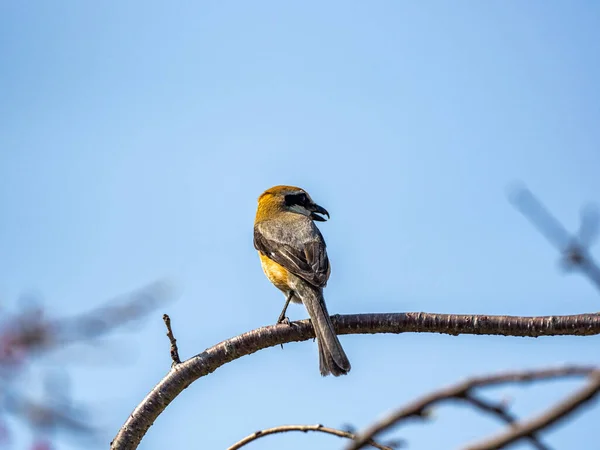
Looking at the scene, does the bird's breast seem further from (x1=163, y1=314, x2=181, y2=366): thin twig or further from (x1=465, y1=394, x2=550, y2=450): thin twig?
(x1=465, y1=394, x2=550, y2=450): thin twig

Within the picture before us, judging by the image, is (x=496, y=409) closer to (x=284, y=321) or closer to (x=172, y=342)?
(x=172, y=342)

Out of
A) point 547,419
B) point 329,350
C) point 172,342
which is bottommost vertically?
point 547,419

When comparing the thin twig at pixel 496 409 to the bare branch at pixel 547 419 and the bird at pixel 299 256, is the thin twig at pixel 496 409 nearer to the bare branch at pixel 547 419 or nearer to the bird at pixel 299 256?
the bare branch at pixel 547 419

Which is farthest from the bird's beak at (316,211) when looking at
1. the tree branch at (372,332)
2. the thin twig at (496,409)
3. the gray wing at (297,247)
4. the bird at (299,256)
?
the thin twig at (496,409)

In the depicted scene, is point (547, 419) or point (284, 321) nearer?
point (547, 419)

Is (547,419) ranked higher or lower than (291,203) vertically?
lower

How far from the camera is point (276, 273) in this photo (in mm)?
6922

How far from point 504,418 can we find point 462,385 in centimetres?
12

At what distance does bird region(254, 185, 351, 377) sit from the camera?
5.62 metres

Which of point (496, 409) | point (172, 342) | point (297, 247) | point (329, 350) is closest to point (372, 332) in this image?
point (329, 350)

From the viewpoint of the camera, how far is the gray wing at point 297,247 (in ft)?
21.7

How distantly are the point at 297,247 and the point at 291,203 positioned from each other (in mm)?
1659

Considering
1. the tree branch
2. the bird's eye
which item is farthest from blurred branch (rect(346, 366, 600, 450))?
the bird's eye

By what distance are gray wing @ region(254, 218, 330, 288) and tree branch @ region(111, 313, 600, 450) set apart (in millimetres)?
1644
